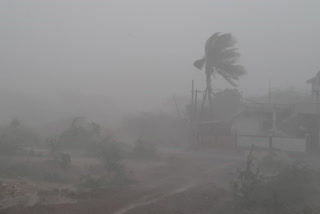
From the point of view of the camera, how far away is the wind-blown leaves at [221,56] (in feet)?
110

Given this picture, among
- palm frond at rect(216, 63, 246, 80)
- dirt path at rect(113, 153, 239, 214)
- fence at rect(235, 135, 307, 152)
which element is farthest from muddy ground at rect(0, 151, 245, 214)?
palm frond at rect(216, 63, 246, 80)

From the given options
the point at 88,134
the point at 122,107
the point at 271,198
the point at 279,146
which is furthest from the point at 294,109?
the point at 122,107

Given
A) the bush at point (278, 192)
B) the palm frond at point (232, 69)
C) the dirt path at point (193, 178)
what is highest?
the palm frond at point (232, 69)

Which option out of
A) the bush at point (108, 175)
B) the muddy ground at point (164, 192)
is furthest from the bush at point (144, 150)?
the bush at point (108, 175)

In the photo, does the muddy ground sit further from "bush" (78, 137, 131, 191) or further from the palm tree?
the palm tree

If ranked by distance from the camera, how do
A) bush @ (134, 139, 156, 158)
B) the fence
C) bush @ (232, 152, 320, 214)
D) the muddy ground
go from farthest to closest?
the fence < bush @ (134, 139, 156, 158) < the muddy ground < bush @ (232, 152, 320, 214)

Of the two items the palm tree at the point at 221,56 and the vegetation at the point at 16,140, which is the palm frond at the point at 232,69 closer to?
the palm tree at the point at 221,56

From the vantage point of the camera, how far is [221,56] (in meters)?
33.8

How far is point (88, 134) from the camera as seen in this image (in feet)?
92.3

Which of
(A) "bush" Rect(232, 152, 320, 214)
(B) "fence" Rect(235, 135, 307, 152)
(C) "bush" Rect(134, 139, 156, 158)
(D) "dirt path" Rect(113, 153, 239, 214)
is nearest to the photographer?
(A) "bush" Rect(232, 152, 320, 214)

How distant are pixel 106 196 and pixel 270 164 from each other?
33.2 feet

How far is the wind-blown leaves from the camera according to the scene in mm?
33625

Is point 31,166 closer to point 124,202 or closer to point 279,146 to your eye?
point 124,202

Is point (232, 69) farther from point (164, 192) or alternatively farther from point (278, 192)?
point (278, 192)
